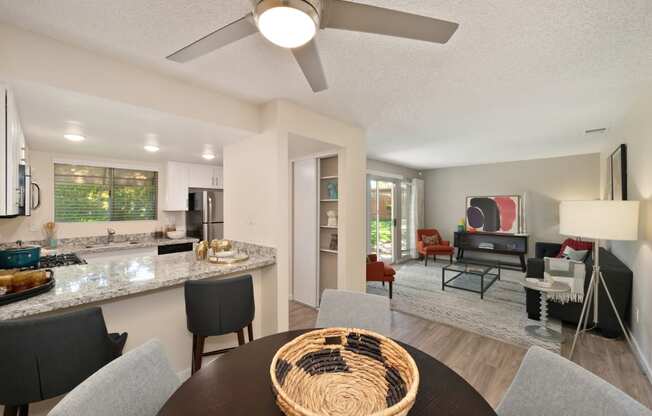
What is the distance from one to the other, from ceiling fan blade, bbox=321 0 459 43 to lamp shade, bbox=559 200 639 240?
7.20 ft

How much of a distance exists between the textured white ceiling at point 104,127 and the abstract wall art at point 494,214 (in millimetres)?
5966

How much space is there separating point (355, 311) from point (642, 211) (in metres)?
2.84

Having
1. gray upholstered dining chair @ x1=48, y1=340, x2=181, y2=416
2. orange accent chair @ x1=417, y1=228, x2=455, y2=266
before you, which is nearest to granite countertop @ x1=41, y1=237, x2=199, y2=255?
gray upholstered dining chair @ x1=48, y1=340, x2=181, y2=416

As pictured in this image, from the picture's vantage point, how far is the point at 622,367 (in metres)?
2.31

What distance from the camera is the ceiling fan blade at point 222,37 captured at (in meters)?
1.19

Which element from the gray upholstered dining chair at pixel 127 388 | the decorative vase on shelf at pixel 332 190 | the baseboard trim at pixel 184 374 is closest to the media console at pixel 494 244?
the decorative vase on shelf at pixel 332 190

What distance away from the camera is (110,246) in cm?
355

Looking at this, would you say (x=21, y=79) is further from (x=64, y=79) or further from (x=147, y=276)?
(x=147, y=276)

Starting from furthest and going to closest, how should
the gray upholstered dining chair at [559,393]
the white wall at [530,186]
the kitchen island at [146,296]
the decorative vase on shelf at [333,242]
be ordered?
the white wall at [530,186] → the decorative vase on shelf at [333,242] → the kitchen island at [146,296] → the gray upholstered dining chair at [559,393]

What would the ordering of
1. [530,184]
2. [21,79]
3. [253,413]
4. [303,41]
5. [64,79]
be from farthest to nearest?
[530,184], [64,79], [21,79], [303,41], [253,413]

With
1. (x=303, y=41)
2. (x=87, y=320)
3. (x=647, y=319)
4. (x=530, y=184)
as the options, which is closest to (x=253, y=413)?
(x=87, y=320)

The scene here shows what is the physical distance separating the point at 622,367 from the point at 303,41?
3576 mm

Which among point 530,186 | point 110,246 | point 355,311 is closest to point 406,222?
point 530,186

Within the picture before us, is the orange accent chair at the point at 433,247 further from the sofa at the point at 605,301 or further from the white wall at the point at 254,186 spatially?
the white wall at the point at 254,186
